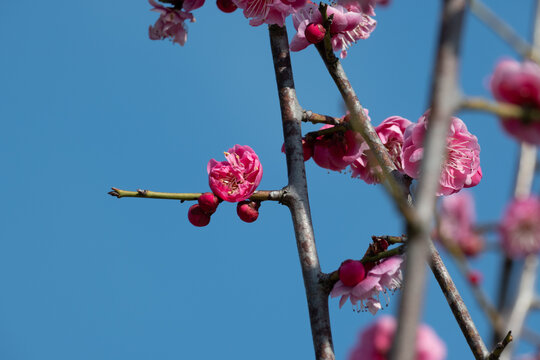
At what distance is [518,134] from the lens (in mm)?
857

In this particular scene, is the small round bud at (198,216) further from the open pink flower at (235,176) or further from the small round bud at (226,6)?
the small round bud at (226,6)

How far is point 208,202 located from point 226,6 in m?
0.89

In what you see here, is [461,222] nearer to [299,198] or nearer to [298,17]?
[299,198]

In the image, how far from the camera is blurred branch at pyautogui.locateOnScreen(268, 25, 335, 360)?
164cm

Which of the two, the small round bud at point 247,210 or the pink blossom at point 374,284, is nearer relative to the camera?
the pink blossom at point 374,284

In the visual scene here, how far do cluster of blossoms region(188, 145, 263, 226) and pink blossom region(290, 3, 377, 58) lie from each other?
51cm

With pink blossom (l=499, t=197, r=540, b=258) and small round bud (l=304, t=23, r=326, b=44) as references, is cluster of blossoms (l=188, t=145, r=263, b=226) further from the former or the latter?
pink blossom (l=499, t=197, r=540, b=258)

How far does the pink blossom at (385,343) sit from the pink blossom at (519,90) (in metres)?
0.34

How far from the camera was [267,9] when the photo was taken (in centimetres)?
214

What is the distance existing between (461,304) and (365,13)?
126 cm

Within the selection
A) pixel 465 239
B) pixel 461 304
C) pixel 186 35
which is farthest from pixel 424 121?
pixel 186 35

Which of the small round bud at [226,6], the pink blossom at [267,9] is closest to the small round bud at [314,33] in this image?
the pink blossom at [267,9]

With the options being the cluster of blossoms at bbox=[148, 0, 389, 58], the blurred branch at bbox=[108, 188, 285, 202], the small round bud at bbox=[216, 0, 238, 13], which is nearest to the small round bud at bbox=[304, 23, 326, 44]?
the cluster of blossoms at bbox=[148, 0, 389, 58]

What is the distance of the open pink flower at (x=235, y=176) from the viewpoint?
1970 mm
